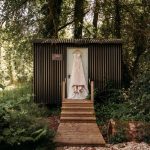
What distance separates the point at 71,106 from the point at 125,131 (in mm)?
2541

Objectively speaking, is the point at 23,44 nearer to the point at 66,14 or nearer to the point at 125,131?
the point at 66,14

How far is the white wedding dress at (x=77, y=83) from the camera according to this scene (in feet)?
51.9

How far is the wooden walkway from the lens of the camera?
35.2ft

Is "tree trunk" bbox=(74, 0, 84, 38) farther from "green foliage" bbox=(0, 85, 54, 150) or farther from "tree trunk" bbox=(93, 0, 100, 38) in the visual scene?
"green foliage" bbox=(0, 85, 54, 150)

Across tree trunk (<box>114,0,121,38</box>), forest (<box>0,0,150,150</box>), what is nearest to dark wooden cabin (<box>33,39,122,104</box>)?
forest (<box>0,0,150,150</box>)

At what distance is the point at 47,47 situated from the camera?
16203 mm

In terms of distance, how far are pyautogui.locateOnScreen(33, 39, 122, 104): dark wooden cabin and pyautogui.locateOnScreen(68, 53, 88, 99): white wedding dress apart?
1.02 ft

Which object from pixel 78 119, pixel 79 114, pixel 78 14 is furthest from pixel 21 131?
pixel 78 14

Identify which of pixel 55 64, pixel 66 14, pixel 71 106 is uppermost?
pixel 66 14

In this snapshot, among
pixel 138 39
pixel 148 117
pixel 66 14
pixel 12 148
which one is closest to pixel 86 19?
pixel 66 14

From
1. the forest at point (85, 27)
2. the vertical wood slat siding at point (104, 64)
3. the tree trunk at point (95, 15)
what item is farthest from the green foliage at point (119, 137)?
the tree trunk at point (95, 15)

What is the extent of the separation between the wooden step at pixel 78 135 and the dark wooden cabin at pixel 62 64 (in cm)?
457

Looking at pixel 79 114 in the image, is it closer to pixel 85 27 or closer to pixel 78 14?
pixel 78 14

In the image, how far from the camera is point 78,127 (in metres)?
11.6
